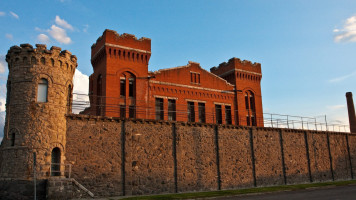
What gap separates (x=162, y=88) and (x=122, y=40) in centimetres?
555

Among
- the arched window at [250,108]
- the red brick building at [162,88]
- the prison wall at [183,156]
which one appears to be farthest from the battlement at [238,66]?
the prison wall at [183,156]

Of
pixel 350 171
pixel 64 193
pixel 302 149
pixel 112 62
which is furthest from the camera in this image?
pixel 350 171

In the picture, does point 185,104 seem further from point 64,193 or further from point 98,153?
point 64,193

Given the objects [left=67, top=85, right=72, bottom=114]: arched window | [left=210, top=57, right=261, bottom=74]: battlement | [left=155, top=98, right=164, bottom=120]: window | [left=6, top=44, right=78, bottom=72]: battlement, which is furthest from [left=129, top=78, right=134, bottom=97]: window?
[left=210, top=57, right=261, bottom=74]: battlement

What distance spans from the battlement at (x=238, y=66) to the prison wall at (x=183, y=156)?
8612 mm

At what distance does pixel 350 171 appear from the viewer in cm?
3650

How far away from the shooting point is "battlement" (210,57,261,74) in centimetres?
3556

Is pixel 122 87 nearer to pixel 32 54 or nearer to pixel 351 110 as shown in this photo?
pixel 32 54

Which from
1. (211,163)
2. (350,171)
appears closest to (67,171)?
(211,163)

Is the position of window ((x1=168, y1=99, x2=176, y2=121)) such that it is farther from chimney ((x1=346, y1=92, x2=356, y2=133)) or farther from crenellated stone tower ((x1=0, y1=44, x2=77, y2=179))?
chimney ((x1=346, y1=92, x2=356, y2=133))

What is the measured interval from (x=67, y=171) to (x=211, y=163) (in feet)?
35.8

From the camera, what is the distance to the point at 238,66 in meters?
35.6

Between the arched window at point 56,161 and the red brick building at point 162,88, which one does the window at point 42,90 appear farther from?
the red brick building at point 162,88

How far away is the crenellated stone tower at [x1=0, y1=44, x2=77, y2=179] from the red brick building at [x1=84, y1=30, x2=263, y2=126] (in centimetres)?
530
